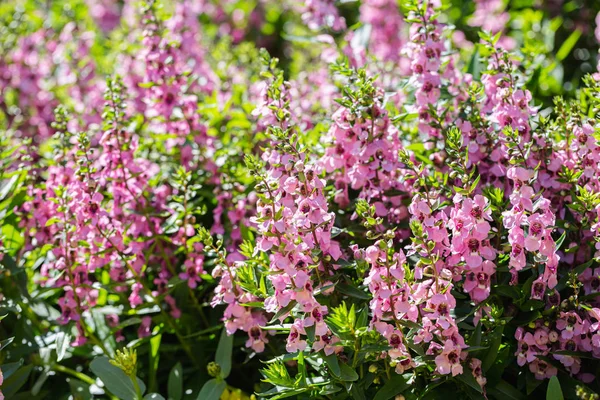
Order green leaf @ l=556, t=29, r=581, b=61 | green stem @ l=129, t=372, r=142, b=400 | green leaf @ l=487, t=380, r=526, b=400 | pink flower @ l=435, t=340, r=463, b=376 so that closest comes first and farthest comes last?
pink flower @ l=435, t=340, r=463, b=376
green leaf @ l=487, t=380, r=526, b=400
green stem @ l=129, t=372, r=142, b=400
green leaf @ l=556, t=29, r=581, b=61

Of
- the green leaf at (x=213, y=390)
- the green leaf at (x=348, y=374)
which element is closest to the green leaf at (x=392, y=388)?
the green leaf at (x=348, y=374)

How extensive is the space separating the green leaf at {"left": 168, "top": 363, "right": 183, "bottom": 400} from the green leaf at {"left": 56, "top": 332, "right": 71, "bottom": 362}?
0.38m

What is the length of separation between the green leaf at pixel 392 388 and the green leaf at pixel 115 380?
83 cm

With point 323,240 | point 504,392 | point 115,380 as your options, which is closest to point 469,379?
point 504,392

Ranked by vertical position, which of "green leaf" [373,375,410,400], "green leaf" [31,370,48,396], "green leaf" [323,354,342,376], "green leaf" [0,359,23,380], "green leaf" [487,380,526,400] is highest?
"green leaf" [0,359,23,380]

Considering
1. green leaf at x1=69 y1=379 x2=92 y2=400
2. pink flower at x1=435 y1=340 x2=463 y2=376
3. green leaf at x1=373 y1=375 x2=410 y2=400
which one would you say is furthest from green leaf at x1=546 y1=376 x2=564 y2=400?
green leaf at x1=69 y1=379 x2=92 y2=400

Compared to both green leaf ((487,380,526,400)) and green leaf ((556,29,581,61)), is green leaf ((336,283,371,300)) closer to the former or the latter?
green leaf ((487,380,526,400))

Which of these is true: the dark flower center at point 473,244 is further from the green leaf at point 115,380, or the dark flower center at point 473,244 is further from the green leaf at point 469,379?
the green leaf at point 115,380

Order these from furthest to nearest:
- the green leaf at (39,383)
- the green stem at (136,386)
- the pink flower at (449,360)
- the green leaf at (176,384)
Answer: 1. the green leaf at (39,383)
2. the green leaf at (176,384)
3. the green stem at (136,386)
4. the pink flower at (449,360)

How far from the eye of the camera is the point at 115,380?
98.3 inches

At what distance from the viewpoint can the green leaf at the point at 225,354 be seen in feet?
8.13

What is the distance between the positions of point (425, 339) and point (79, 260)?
1.32 metres

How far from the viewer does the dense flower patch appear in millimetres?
2094

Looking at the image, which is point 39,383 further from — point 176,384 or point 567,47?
point 567,47
